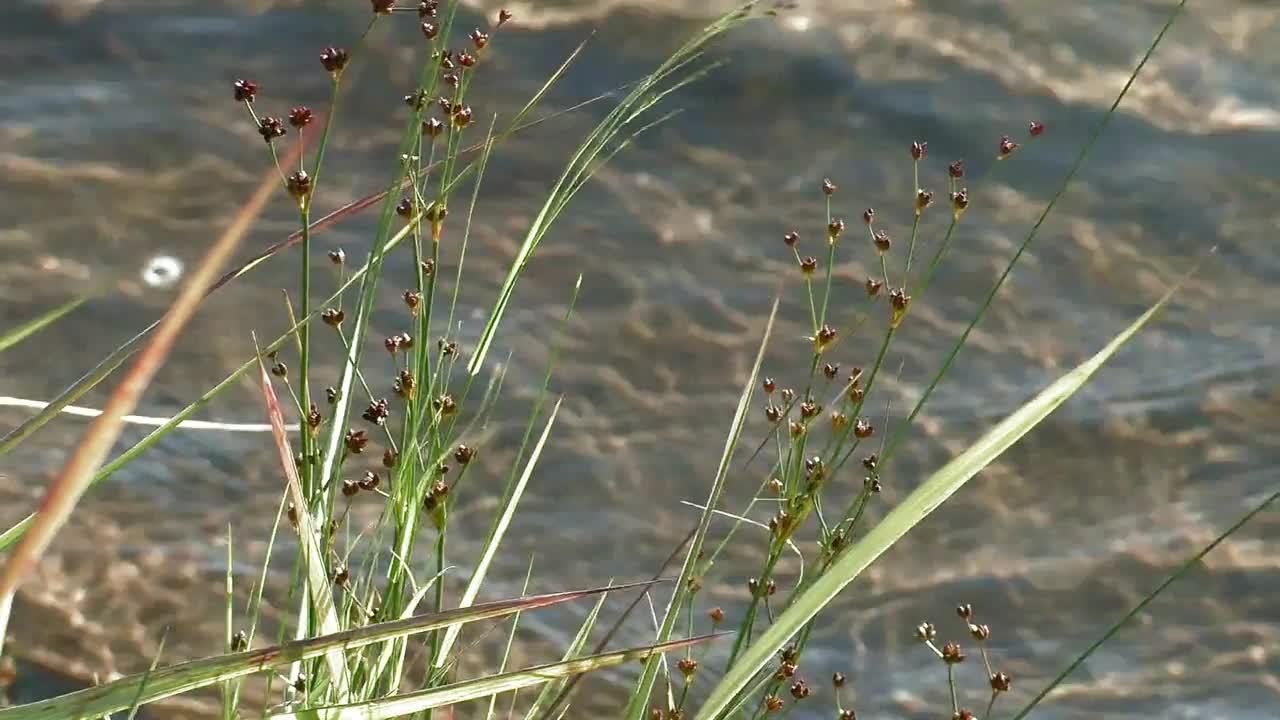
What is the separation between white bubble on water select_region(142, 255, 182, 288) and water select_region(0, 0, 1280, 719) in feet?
0.10

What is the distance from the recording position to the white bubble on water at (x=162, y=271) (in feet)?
10.6

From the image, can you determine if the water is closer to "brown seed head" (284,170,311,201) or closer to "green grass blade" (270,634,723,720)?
"green grass blade" (270,634,723,720)

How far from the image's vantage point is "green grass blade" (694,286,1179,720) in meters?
1.00

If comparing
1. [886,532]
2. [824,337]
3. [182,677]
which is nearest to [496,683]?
[182,677]

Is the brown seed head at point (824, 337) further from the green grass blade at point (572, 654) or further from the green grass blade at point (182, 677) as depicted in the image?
the green grass blade at point (182, 677)

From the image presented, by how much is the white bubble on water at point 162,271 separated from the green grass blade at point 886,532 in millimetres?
2412

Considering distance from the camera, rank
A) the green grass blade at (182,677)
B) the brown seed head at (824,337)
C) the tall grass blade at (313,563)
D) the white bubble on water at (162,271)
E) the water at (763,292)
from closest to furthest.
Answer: the green grass blade at (182,677) < the tall grass blade at (313,563) < the brown seed head at (824,337) < the water at (763,292) < the white bubble on water at (162,271)

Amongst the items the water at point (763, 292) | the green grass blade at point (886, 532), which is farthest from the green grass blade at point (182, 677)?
the water at point (763, 292)

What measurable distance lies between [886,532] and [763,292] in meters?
2.33

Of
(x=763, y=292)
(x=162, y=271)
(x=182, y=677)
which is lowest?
(x=182, y=677)

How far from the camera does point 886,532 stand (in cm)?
101

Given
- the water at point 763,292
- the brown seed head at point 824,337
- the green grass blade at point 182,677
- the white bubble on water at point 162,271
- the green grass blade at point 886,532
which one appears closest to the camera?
the green grass blade at point 886,532

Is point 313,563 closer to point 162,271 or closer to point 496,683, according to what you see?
point 496,683

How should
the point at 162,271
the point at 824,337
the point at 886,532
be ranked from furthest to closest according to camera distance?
the point at 162,271, the point at 824,337, the point at 886,532
